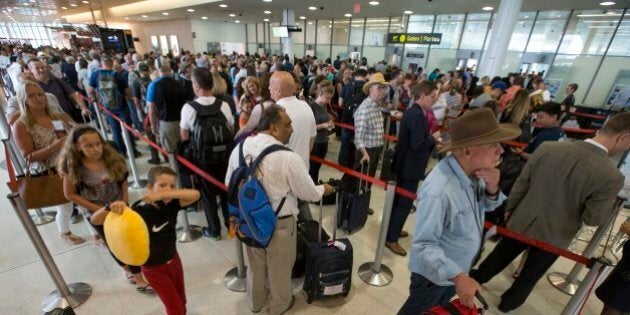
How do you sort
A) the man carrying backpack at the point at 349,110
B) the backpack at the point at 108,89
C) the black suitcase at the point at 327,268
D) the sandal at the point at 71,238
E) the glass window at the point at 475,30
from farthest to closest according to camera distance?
the glass window at the point at 475,30 < the backpack at the point at 108,89 < the man carrying backpack at the point at 349,110 < the sandal at the point at 71,238 < the black suitcase at the point at 327,268

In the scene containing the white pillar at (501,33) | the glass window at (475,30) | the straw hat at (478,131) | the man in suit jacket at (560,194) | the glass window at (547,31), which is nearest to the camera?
the straw hat at (478,131)

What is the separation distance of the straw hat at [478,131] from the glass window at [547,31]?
1302cm

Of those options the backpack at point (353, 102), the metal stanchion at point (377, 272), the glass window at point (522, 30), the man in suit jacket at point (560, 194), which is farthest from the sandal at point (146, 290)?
the glass window at point (522, 30)

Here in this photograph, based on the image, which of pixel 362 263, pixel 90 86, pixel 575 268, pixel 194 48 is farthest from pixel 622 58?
pixel 194 48

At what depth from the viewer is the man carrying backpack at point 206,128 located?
2.77 m

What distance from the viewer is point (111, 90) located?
16.0 feet

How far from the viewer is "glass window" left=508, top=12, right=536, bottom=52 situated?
10.9 meters

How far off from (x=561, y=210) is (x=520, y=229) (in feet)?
1.10

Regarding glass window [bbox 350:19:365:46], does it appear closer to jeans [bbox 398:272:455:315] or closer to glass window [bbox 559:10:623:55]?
glass window [bbox 559:10:623:55]

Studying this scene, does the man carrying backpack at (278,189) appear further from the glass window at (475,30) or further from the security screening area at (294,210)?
the glass window at (475,30)

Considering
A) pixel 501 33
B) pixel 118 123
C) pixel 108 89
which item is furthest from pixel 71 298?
pixel 501 33

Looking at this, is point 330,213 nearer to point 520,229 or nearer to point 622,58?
point 520,229

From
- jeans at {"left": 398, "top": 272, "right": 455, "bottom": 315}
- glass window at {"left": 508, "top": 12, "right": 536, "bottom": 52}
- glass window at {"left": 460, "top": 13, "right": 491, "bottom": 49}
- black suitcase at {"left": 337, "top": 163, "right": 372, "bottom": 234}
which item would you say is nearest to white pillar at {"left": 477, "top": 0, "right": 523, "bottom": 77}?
glass window at {"left": 508, "top": 12, "right": 536, "bottom": 52}

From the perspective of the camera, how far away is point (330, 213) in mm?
3980
